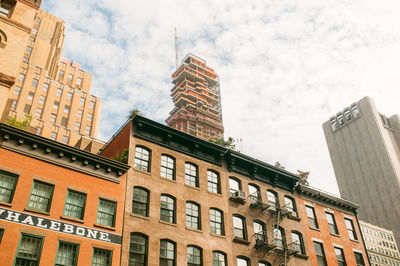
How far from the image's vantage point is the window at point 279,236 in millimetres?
31066

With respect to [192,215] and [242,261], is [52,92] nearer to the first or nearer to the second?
[192,215]

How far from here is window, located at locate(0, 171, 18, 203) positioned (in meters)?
19.6

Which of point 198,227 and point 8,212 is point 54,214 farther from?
point 198,227

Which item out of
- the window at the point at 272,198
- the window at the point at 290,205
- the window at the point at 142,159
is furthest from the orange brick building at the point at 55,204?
the window at the point at 290,205

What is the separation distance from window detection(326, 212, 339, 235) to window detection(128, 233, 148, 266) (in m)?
20.5

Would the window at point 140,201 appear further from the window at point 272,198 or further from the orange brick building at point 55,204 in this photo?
the window at point 272,198

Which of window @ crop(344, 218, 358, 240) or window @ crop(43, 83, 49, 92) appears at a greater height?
window @ crop(43, 83, 49, 92)

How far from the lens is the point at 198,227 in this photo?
27.3 metres

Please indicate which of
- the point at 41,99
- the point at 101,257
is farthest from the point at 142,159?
the point at 41,99

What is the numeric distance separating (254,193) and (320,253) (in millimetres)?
8387

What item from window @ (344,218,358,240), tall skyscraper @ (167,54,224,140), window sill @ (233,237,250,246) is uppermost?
tall skyscraper @ (167,54,224,140)

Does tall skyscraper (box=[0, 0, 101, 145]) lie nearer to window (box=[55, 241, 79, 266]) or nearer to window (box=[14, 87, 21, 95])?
window (box=[14, 87, 21, 95])

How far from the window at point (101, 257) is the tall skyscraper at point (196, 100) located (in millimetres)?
122318

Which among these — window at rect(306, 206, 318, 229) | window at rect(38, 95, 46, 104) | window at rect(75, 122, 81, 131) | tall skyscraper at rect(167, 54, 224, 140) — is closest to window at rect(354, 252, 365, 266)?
window at rect(306, 206, 318, 229)
